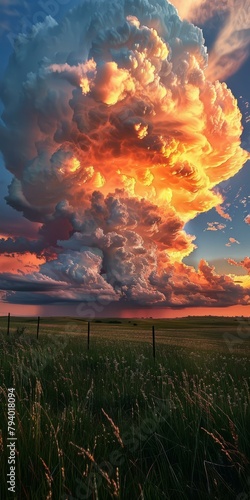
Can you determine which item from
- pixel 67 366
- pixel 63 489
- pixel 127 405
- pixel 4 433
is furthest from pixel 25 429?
pixel 67 366

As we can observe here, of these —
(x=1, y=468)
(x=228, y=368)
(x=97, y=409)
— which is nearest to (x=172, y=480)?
(x=1, y=468)

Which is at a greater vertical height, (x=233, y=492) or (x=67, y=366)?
(x=67, y=366)

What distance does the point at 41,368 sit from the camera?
11461mm

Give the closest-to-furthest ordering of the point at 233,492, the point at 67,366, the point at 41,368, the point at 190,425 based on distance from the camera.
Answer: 1. the point at 233,492
2. the point at 190,425
3. the point at 41,368
4. the point at 67,366

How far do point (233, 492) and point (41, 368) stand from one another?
25.8ft

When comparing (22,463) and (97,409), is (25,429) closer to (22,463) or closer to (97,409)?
(22,463)

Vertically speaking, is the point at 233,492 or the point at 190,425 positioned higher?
the point at 190,425

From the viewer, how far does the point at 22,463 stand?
4707 millimetres

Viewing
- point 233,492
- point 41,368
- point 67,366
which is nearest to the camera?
point 233,492

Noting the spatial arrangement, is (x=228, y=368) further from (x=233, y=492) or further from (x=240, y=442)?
(x=233, y=492)

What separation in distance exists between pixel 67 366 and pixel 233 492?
8796 mm

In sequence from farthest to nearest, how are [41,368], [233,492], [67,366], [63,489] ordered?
[67,366] < [41,368] < [233,492] < [63,489]

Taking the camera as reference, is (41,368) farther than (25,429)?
Yes

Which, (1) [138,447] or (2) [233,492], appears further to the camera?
(1) [138,447]
